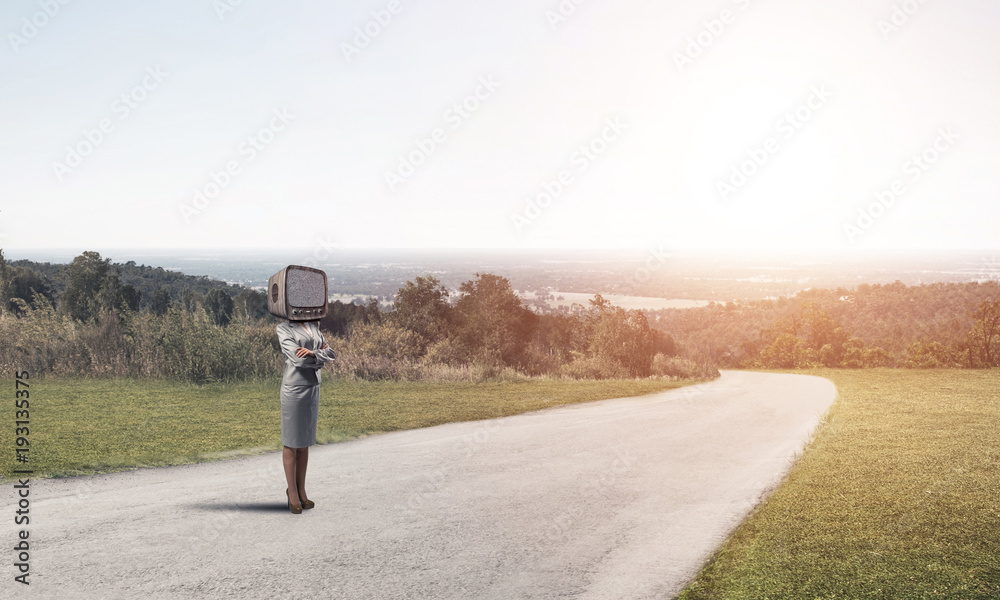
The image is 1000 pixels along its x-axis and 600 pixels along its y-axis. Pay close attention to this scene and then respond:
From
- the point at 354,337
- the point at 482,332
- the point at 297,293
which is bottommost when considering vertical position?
the point at 482,332

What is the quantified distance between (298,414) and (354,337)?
14125mm

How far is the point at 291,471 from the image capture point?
5793mm

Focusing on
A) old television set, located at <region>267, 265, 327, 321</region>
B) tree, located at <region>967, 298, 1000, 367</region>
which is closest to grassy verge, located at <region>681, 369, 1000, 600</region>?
old television set, located at <region>267, 265, 327, 321</region>

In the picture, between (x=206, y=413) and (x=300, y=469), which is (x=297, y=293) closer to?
(x=300, y=469)

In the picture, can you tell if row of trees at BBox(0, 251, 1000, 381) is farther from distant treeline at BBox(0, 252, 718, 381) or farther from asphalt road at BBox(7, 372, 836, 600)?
asphalt road at BBox(7, 372, 836, 600)

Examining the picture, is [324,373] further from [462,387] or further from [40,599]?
[40,599]

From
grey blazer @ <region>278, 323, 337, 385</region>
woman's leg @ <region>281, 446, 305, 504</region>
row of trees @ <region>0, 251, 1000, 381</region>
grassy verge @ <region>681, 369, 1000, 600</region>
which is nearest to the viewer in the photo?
grassy verge @ <region>681, 369, 1000, 600</region>

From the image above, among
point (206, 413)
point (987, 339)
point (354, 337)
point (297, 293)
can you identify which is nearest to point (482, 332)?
point (354, 337)

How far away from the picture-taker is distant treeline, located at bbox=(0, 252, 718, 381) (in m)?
14.7

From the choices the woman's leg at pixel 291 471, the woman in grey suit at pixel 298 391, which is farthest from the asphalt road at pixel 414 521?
the woman in grey suit at pixel 298 391

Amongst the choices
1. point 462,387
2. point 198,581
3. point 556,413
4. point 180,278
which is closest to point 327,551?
point 198,581

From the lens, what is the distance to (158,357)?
14.8m

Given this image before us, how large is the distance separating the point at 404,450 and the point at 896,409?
1060cm

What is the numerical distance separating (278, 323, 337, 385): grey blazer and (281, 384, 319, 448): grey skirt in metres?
0.08
